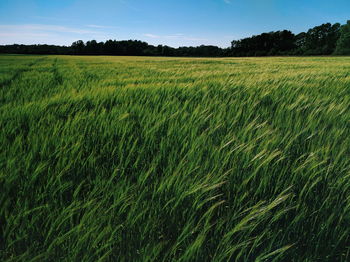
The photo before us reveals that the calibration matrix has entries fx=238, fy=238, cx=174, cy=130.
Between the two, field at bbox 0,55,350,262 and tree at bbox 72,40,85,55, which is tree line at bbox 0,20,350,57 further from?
field at bbox 0,55,350,262

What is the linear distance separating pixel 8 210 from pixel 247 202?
0.76 metres

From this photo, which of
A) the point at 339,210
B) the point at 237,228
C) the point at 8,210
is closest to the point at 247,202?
the point at 237,228

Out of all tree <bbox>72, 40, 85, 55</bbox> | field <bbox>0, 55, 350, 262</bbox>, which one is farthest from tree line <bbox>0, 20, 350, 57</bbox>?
field <bbox>0, 55, 350, 262</bbox>

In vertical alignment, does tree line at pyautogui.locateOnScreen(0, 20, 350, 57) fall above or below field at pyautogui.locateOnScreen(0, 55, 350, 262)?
above

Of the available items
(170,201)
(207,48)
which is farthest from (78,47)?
(170,201)

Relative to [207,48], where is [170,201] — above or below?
below

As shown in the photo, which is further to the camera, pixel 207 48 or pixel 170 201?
pixel 207 48

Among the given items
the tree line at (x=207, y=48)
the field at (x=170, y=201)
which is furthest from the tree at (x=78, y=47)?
the field at (x=170, y=201)

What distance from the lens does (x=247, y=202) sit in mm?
758

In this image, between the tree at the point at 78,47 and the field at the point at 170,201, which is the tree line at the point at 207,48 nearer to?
the tree at the point at 78,47

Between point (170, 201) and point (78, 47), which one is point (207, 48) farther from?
point (170, 201)

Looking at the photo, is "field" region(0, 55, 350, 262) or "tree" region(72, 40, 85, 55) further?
"tree" region(72, 40, 85, 55)

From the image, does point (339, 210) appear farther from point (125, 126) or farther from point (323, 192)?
point (125, 126)

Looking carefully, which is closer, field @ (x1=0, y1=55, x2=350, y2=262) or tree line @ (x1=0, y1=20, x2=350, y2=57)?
field @ (x1=0, y1=55, x2=350, y2=262)
